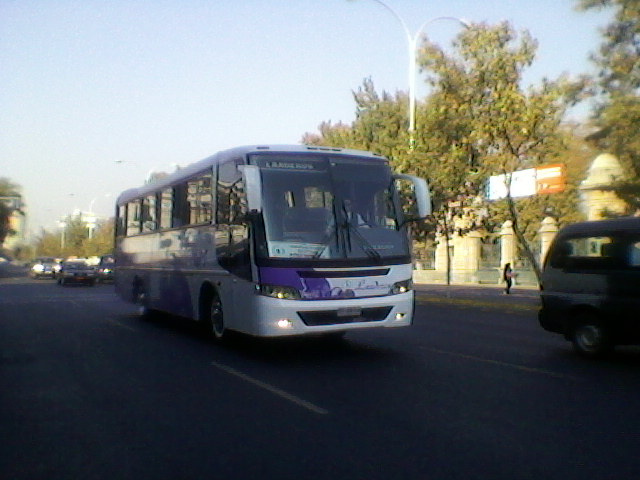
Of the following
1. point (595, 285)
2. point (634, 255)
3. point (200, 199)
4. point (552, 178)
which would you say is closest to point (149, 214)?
point (200, 199)

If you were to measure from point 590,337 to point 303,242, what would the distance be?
4507mm

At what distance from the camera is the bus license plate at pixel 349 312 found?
403 inches

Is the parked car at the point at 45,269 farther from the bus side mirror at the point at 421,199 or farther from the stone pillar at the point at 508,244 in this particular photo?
the bus side mirror at the point at 421,199

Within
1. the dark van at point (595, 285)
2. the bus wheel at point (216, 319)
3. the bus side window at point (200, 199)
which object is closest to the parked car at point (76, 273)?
the bus side window at point (200, 199)

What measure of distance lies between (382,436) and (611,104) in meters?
14.7

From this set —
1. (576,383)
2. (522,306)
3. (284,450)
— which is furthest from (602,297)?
(522,306)

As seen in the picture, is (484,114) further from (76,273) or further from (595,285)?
(76,273)

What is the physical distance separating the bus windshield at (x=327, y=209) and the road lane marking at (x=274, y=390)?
1666mm

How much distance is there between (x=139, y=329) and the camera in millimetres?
15227

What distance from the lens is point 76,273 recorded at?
41.0m

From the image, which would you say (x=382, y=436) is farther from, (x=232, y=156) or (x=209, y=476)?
(x=232, y=156)

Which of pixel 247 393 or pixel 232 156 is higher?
pixel 232 156

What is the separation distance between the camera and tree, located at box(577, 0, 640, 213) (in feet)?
58.5

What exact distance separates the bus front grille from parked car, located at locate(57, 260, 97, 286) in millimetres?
33520
